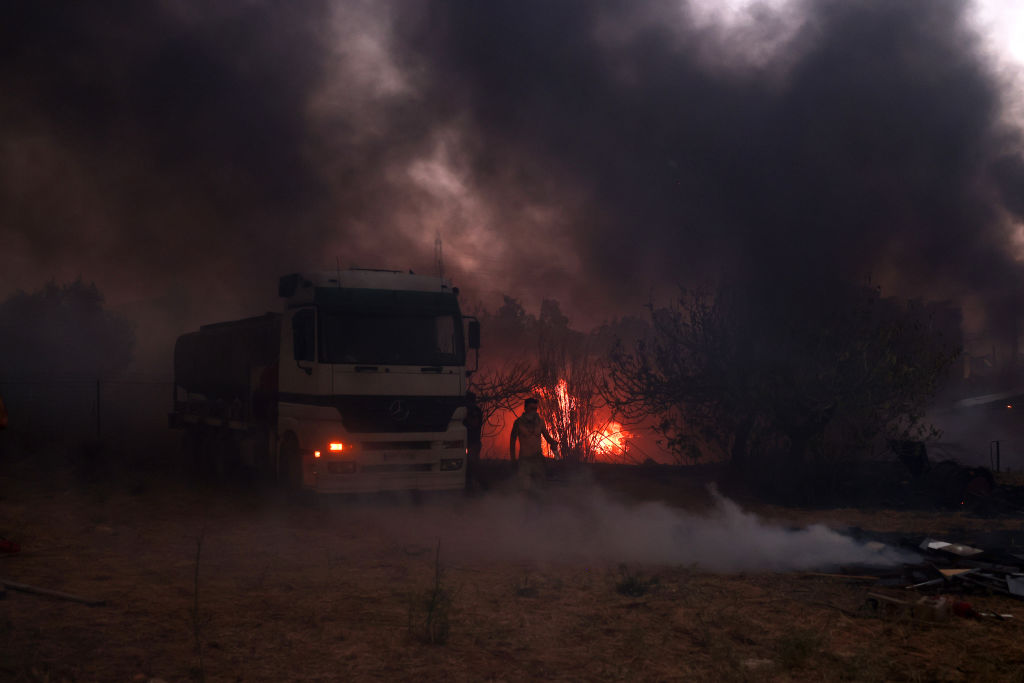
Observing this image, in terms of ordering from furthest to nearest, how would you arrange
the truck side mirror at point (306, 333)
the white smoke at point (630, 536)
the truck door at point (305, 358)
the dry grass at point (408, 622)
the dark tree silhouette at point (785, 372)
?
the dark tree silhouette at point (785, 372) → the truck side mirror at point (306, 333) → the truck door at point (305, 358) → the white smoke at point (630, 536) → the dry grass at point (408, 622)

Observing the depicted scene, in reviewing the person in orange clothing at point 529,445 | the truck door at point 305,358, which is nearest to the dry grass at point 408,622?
the person in orange clothing at point 529,445

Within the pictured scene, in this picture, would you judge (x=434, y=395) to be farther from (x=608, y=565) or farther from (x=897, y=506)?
(x=897, y=506)

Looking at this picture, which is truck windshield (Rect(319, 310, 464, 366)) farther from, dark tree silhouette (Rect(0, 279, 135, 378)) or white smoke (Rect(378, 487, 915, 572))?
dark tree silhouette (Rect(0, 279, 135, 378))

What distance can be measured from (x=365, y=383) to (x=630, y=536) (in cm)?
453

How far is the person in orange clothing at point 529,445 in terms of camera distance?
11.8 metres

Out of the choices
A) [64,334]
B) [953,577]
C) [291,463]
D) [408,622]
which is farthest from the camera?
[64,334]

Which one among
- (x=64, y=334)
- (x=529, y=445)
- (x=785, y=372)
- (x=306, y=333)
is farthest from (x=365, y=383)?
(x=64, y=334)

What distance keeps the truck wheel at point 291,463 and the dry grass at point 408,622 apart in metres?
1.99

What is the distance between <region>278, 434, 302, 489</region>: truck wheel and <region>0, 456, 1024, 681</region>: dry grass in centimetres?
199

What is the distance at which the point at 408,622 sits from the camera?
20.6 ft

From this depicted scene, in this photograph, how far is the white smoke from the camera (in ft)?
30.7

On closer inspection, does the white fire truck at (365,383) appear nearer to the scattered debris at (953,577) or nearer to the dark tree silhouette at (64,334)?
the scattered debris at (953,577)

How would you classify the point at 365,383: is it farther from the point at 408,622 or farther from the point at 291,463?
the point at 408,622

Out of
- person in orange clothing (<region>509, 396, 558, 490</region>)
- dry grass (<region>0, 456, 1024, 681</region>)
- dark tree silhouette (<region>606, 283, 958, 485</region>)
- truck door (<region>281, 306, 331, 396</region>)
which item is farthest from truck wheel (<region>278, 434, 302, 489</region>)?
dark tree silhouette (<region>606, 283, 958, 485</region>)
